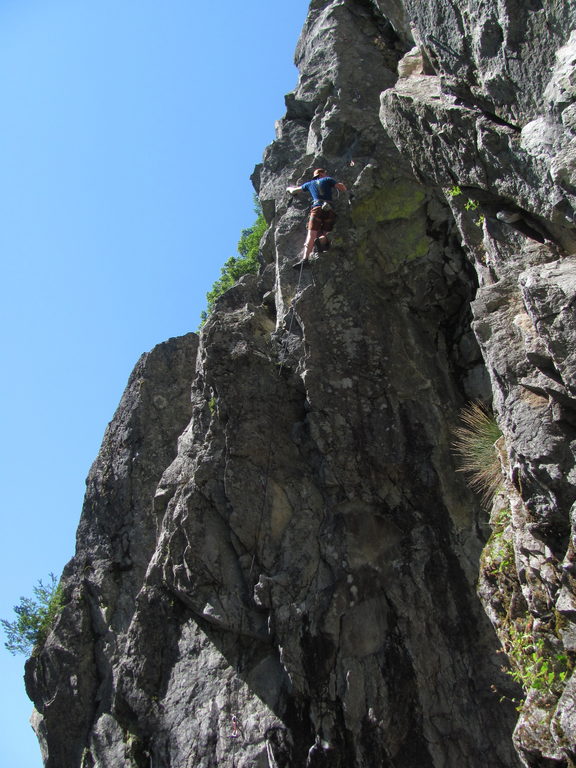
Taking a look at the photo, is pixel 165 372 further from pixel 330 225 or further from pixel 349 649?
pixel 349 649

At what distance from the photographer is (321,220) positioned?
45.1ft

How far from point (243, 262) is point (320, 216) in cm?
892

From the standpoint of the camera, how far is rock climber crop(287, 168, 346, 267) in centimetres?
1363

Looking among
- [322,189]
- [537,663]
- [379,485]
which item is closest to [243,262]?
[322,189]

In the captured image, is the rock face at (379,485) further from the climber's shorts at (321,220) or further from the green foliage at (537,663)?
the climber's shorts at (321,220)

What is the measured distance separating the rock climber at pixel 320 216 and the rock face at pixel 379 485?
0.99 ft

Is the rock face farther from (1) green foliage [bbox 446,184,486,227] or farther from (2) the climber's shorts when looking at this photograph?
(2) the climber's shorts

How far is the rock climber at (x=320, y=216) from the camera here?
13633mm

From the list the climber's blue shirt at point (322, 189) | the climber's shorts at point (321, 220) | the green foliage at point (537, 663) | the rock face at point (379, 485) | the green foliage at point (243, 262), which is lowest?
the green foliage at point (537, 663)

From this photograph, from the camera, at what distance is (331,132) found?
15.4 m

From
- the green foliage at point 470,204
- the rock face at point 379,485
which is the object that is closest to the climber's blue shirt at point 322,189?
the rock face at point 379,485

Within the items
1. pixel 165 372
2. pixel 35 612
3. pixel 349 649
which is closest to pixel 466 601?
pixel 349 649

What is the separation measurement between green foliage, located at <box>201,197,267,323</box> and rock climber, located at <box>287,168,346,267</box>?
25.1ft

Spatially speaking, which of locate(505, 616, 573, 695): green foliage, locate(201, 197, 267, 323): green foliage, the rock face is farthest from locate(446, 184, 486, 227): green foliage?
locate(201, 197, 267, 323): green foliage
